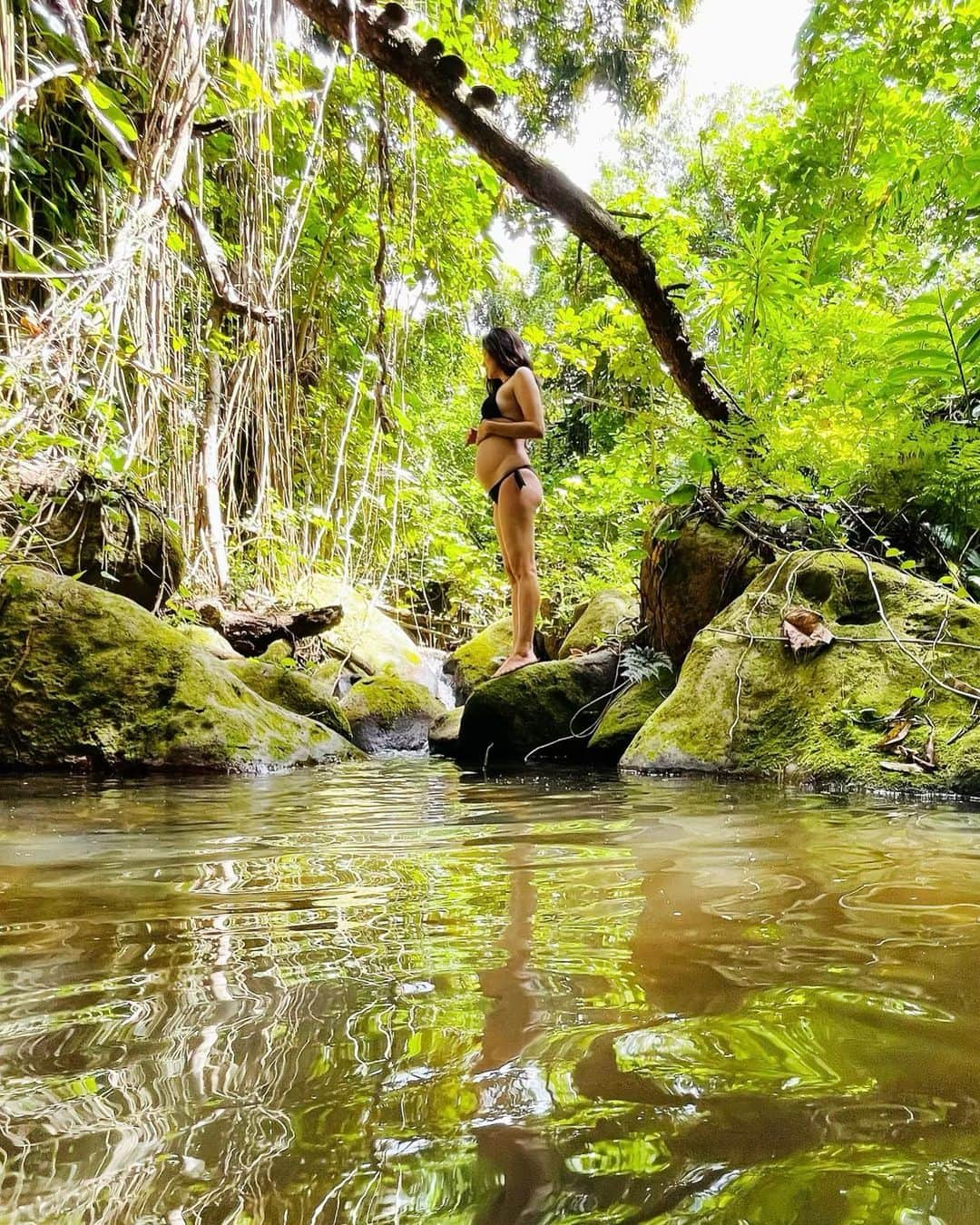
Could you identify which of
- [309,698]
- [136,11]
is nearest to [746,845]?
[309,698]

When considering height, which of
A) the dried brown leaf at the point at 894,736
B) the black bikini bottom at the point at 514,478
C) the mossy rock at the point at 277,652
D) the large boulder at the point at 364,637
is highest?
the black bikini bottom at the point at 514,478

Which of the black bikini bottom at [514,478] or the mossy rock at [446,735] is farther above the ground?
the black bikini bottom at [514,478]

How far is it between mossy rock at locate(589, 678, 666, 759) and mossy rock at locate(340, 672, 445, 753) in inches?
70.0

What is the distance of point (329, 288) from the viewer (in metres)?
6.72

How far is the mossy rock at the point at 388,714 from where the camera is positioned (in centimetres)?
513

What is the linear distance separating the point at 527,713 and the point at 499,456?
5.04 ft

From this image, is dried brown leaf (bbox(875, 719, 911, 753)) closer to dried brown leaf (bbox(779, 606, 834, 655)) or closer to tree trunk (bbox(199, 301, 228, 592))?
dried brown leaf (bbox(779, 606, 834, 655))

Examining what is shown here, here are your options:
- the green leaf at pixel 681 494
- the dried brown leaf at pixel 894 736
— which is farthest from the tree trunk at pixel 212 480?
the dried brown leaf at pixel 894 736

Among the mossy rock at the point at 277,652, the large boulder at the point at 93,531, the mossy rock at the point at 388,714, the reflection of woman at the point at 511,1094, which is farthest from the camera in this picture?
the mossy rock at the point at 277,652

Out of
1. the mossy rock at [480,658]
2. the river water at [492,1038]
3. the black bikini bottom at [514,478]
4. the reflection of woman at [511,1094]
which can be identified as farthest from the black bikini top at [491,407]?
the reflection of woman at [511,1094]

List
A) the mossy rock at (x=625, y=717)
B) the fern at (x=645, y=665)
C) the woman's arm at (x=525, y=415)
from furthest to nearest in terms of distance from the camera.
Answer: the woman's arm at (x=525, y=415), the fern at (x=645, y=665), the mossy rock at (x=625, y=717)

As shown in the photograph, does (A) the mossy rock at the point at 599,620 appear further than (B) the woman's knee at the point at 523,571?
Yes

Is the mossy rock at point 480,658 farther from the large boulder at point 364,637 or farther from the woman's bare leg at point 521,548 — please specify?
the woman's bare leg at point 521,548

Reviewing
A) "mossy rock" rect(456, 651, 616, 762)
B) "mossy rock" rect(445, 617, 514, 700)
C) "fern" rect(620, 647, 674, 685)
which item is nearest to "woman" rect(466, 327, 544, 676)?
"mossy rock" rect(456, 651, 616, 762)
